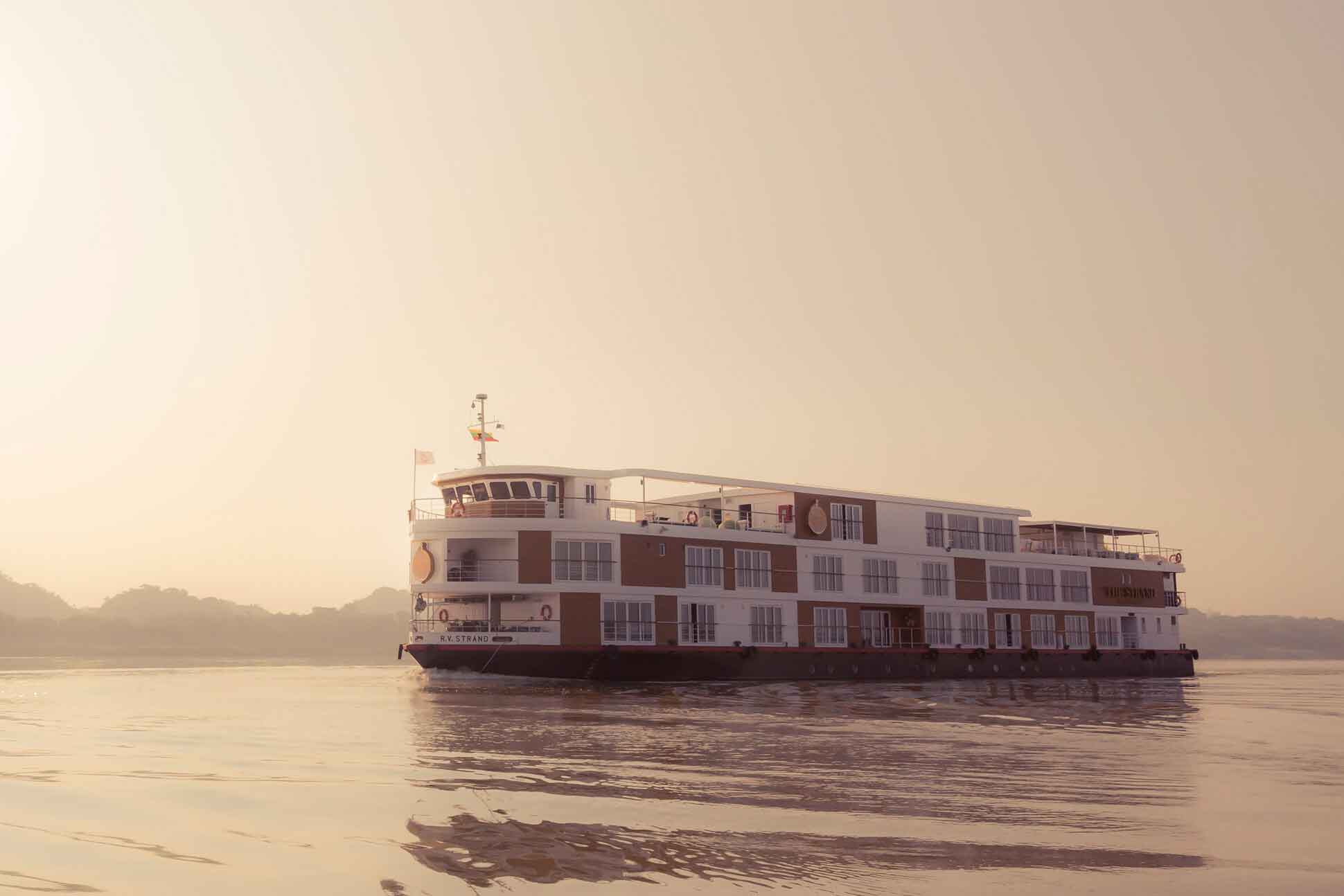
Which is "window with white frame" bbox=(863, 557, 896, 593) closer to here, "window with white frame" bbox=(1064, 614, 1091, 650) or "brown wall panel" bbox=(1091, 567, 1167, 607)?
"window with white frame" bbox=(1064, 614, 1091, 650)

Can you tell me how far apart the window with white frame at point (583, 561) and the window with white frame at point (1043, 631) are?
28.4m

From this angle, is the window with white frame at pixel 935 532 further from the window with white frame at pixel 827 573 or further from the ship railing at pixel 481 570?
the ship railing at pixel 481 570

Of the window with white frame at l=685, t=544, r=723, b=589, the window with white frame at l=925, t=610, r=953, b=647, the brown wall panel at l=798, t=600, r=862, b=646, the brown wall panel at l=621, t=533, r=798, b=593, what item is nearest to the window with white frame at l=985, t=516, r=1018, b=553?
the window with white frame at l=925, t=610, r=953, b=647

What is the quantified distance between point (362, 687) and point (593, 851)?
33.8m

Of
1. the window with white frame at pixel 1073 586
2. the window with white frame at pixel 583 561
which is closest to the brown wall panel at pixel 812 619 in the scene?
the window with white frame at pixel 583 561

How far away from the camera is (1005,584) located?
6012cm

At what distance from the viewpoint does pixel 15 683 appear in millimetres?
42812

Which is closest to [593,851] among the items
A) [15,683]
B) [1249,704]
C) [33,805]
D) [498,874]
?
[498,874]

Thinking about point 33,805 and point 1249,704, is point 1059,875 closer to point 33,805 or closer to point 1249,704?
point 33,805

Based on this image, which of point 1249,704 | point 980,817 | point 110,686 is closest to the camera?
point 980,817

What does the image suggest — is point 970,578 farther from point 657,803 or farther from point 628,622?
point 657,803

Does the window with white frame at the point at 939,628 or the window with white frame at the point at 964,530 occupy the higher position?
the window with white frame at the point at 964,530

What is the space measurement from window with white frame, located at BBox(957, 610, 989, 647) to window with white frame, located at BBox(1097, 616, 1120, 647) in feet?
33.2

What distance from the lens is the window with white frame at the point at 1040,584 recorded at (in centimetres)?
6144
